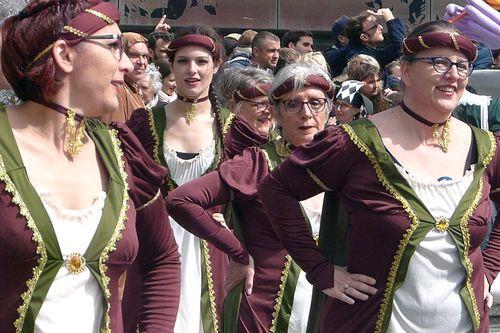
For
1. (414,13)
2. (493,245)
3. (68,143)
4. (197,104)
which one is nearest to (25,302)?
(68,143)

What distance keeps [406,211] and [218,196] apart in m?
1.48

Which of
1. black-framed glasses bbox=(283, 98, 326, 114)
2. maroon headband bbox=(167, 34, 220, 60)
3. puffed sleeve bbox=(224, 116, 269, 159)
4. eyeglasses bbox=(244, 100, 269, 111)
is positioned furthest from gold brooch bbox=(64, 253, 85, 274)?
eyeglasses bbox=(244, 100, 269, 111)

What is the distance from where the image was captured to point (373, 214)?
3.95 meters

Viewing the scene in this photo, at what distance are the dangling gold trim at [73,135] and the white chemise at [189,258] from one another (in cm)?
290

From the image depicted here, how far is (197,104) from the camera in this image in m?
6.50

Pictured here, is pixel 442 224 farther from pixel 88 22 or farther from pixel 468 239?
pixel 88 22

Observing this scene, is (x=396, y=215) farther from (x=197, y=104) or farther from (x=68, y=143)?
(x=197, y=104)

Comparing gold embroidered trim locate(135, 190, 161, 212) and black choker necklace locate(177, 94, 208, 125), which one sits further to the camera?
black choker necklace locate(177, 94, 208, 125)

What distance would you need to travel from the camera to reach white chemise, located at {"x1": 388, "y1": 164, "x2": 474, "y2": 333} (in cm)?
392

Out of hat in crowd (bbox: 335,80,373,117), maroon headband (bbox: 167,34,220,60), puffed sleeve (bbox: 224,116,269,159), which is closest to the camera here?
puffed sleeve (bbox: 224,116,269,159)

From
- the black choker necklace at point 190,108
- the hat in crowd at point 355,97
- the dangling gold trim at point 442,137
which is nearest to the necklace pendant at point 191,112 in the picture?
the black choker necklace at point 190,108

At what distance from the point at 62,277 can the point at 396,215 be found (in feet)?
4.65

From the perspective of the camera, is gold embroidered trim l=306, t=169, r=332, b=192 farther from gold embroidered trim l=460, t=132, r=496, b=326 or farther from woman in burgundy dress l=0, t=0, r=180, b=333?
woman in burgundy dress l=0, t=0, r=180, b=333

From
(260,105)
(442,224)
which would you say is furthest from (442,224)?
(260,105)
